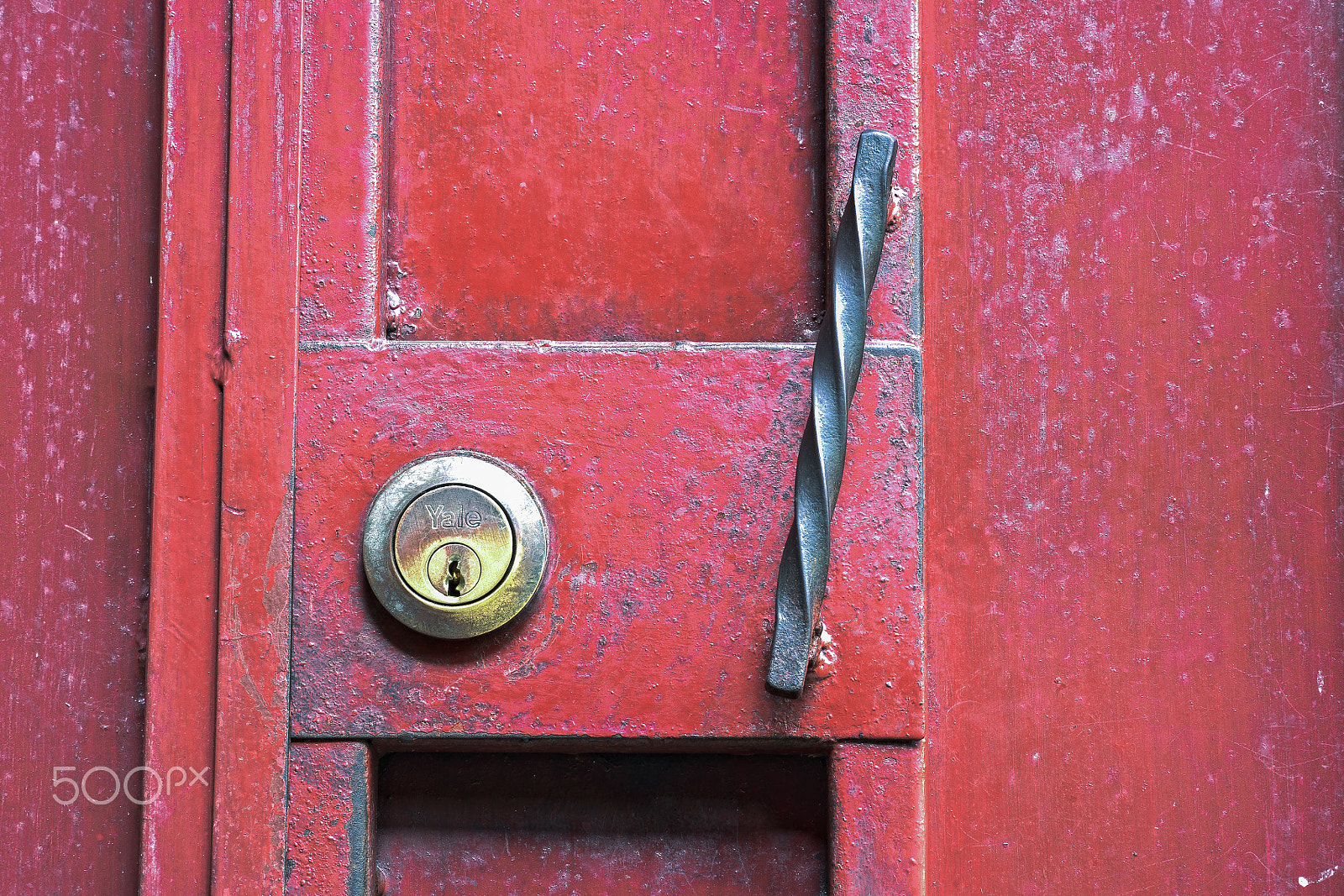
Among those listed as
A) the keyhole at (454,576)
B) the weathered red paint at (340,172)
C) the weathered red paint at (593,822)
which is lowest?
the weathered red paint at (593,822)

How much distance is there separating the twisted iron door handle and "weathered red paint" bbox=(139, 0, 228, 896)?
29 cm

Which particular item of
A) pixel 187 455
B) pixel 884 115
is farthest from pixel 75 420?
pixel 884 115

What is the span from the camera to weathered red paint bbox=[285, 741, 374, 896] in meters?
0.46

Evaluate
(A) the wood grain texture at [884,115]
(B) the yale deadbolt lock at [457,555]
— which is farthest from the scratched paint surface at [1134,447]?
(B) the yale deadbolt lock at [457,555]

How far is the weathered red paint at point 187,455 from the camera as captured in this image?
47cm

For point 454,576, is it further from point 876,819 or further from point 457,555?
point 876,819

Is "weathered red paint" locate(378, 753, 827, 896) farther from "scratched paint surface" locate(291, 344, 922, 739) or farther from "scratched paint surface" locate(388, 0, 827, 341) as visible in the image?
"scratched paint surface" locate(388, 0, 827, 341)

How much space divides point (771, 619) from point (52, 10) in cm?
53

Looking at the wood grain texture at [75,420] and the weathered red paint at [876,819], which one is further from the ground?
the wood grain texture at [75,420]

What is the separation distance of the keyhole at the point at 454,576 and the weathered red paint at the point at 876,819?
0.20 meters

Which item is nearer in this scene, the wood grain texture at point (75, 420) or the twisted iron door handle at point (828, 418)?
the twisted iron door handle at point (828, 418)

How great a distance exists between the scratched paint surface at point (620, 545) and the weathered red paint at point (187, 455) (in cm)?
5

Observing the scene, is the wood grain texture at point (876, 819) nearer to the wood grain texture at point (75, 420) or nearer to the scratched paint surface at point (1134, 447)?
the scratched paint surface at point (1134, 447)

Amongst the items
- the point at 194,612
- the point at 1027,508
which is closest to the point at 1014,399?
the point at 1027,508
